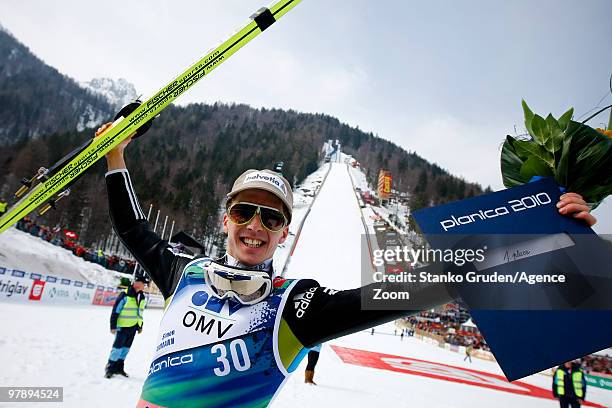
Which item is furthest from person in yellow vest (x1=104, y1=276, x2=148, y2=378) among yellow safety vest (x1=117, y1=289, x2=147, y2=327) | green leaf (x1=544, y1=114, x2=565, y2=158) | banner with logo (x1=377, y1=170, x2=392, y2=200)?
banner with logo (x1=377, y1=170, x2=392, y2=200)

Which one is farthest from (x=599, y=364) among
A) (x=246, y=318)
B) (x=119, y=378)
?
(x=246, y=318)

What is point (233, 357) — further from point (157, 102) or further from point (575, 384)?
point (575, 384)

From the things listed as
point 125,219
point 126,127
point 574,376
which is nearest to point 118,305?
point 126,127

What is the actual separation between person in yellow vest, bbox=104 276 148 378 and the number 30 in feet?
21.2

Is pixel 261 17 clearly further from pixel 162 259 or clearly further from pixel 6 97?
pixel 6 97

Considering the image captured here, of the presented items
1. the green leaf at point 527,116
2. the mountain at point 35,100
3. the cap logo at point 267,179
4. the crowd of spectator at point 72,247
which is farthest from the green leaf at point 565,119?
the mountain at point 35,100

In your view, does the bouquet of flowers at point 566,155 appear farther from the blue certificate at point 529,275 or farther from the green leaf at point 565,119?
the blue certificate at point 529,275

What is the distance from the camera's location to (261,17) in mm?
4250

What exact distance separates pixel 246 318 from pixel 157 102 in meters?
3.16

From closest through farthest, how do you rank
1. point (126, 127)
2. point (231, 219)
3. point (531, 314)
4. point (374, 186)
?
point (531, 314), point (231, 219), point (126, 127), point (374, 186)

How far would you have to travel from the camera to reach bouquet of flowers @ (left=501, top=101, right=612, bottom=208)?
1.48 meters

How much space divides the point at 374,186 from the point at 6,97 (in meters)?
97.6

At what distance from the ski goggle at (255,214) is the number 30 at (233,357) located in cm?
60

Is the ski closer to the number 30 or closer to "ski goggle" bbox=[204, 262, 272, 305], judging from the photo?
"ski goggle" bbox=[204, 262, 272, 305]
